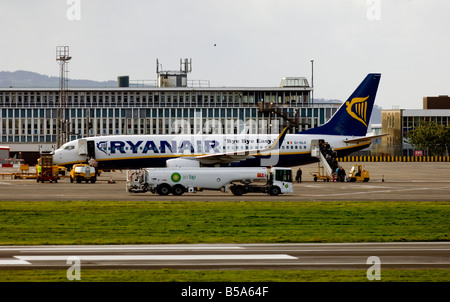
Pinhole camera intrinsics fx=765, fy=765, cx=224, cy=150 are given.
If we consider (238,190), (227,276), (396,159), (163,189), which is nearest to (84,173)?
(163,189)

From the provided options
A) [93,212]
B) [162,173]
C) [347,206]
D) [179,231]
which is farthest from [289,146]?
[179,231]

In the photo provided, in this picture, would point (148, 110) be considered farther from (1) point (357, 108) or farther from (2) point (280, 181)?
(2) point (280, 181)

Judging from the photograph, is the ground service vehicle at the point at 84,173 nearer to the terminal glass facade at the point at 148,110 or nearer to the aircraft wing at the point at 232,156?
the aircraft wing at the point at 232,156

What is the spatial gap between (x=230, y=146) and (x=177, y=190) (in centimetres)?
2238

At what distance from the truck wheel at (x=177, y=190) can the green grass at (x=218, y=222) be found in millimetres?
8571

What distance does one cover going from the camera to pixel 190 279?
25.0 meters

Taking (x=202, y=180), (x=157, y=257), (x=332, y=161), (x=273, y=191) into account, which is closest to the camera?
(x=157, y=257)

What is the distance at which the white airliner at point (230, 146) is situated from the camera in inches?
3179

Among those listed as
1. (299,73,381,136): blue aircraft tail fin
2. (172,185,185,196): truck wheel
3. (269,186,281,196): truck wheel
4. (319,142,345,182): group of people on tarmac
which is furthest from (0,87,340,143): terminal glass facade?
(172,185,185,196): truck wheel

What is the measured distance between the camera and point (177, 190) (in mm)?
61750

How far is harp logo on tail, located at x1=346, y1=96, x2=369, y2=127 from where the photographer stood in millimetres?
87438

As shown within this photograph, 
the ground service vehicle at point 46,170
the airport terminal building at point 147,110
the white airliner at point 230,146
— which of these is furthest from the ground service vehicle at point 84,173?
the airport terminal building at point 147,110

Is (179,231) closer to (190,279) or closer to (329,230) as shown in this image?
(329,230)
